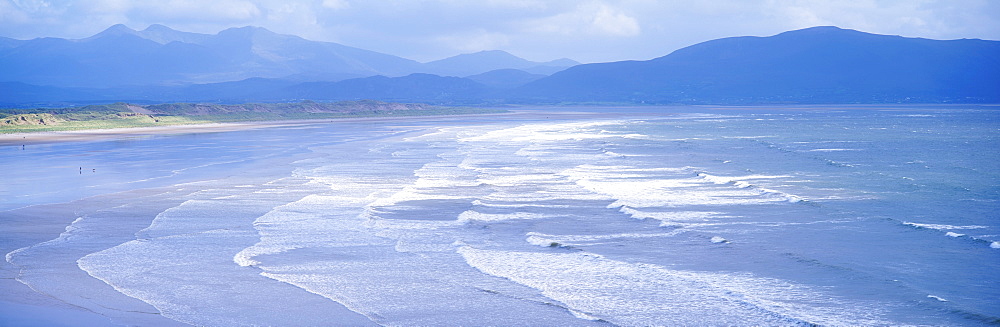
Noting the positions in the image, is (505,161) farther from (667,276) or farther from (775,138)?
(775,138)

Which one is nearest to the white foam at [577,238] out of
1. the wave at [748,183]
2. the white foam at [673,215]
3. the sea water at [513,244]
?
the sea water at [513,244]

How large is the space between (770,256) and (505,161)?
20.1m

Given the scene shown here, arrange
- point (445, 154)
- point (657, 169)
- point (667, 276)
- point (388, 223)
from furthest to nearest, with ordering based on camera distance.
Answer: point (445, 154) < point (657, 169) < point (388, 223) < point (667, 276)

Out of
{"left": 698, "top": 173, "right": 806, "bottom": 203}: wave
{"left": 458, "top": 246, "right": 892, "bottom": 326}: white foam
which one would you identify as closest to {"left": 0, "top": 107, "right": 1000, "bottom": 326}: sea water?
{"left": 458, "top": 246, "right": 892, "bottom": 326}: white foam

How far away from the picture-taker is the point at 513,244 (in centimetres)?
1432

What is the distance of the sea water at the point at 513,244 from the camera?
10.1 m

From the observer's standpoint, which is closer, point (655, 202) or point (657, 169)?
point (655, 202)

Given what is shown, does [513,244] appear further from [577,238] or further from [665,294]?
[665,294]

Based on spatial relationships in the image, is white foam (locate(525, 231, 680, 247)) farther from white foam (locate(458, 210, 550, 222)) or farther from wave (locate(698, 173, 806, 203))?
wave (locate(698, 173, 806, 203))

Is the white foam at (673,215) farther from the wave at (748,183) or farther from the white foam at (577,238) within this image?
the wave at (748,183)

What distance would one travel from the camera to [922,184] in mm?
23578

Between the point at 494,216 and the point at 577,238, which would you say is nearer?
the point at 577,238

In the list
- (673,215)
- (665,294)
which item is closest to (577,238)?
(673,215)

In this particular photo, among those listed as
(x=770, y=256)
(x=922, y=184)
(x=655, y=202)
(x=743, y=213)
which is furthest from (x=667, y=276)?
(x=922, y=184)
